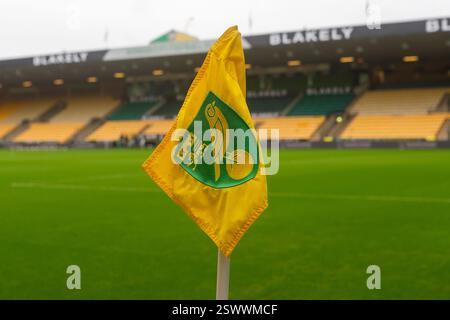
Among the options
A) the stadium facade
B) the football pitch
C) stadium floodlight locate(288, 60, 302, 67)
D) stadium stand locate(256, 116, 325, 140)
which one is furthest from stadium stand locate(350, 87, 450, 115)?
the football pitch

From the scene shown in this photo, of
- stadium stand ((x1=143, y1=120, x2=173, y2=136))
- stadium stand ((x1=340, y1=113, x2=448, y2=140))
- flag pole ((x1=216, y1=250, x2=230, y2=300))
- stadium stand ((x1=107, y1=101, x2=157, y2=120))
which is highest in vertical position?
stadium stand ((x1=107, y1=101, x2=157, y2=120))

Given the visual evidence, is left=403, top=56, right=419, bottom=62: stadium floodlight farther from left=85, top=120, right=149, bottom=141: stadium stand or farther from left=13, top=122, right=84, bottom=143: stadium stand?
left=13, top=122, right=84, bottom=143: stadium stand

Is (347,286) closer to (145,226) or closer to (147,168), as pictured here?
(147,168)

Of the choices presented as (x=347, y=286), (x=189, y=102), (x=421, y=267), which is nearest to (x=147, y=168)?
(x=189, y=102)

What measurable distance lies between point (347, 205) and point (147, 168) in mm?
6174

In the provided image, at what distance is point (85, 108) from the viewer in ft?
171

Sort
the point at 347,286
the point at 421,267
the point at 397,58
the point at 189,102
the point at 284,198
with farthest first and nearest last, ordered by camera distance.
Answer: the point at 397,58 < the point at 284,198 < the point at 421,267 < the point at 347,286 < the point at 189,102

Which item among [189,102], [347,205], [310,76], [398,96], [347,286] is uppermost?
[310,76]

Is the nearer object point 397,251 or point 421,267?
point 421,267

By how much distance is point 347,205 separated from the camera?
8.84 meters

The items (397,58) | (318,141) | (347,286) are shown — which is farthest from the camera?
(397,58)

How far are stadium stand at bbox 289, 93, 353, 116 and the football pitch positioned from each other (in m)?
31.3

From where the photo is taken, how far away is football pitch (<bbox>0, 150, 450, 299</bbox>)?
165 inches

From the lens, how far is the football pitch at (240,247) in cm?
419
